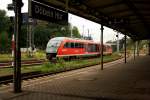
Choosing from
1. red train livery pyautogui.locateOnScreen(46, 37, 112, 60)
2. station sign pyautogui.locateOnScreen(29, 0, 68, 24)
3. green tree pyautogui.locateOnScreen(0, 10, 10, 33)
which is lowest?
red train livery pyautogui.locateOnScreen(46, 37, 112, 60)

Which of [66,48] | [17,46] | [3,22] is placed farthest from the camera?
[3,22]

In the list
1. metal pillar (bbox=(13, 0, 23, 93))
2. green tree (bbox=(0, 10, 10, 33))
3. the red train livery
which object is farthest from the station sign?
green tree (bbox=(0, 10, 10, 33))

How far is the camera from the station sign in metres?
9.84

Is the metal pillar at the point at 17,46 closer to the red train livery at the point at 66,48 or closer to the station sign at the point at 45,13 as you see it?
the station sign at the point at 45,13

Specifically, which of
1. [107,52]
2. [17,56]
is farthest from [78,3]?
[107,52]

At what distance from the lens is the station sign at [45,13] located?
32.3 feet

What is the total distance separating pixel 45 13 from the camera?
34.2ft

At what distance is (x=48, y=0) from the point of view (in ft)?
41.3

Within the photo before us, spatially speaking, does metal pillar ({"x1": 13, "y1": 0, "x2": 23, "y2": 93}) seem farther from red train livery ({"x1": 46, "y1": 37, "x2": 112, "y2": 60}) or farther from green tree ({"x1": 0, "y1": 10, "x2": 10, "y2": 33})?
green tree ({"x1": 0, "y1": 10, "x2": 10, "y2": 33})

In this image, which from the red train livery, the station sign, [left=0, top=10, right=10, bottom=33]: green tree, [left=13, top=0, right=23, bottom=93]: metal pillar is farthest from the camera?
[left=0, top=10, right=10, bottom=33]: green tree

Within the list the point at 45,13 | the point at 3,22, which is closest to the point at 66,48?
the point at 45,13

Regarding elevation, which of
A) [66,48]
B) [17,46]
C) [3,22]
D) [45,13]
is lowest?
[66,48]

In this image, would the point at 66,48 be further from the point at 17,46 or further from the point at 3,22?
the point at 3,22

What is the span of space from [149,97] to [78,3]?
6.08 m
